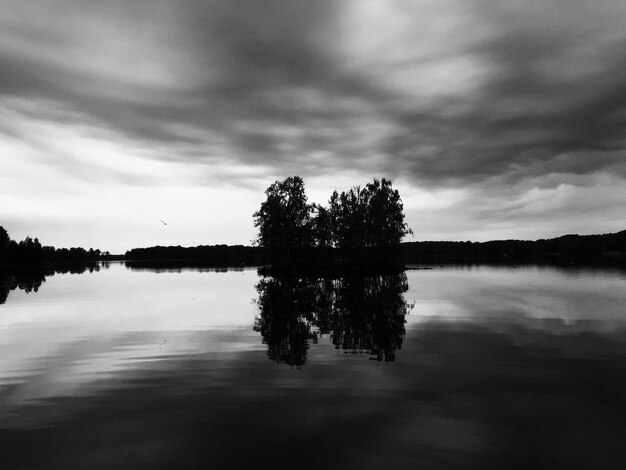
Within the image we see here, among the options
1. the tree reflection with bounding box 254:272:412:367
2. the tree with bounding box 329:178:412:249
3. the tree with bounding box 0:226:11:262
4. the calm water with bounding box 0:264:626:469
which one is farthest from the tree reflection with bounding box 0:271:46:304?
the tree with bounding box 0:226:11:262

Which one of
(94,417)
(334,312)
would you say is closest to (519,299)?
(334,312)

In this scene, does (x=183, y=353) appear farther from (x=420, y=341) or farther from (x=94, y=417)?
(x=420, y=341)

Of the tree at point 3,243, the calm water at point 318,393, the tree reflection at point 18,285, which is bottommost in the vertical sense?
the calm water at point 318,393

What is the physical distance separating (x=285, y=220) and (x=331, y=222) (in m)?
20.3

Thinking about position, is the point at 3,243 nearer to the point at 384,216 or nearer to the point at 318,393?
the point at 384,216

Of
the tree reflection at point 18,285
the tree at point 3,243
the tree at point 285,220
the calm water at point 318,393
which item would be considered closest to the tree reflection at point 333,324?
the calm water at point 318,393

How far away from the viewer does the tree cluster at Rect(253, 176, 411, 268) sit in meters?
104

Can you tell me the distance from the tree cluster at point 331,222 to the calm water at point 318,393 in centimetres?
7325

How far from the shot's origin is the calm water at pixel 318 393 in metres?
10.0

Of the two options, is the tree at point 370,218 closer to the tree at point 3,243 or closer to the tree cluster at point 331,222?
the tree cluster at point 331,222

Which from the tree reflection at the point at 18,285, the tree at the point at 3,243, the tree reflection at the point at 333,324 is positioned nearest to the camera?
the tree reflection at the point at 333,324

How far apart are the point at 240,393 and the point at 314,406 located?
2991 mm

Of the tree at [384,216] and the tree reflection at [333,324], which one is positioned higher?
the tree at [384,216]

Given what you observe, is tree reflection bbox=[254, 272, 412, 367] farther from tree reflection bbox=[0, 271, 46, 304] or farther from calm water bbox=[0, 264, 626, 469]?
tree reflection bbox=[0, 271, 46, 304]
